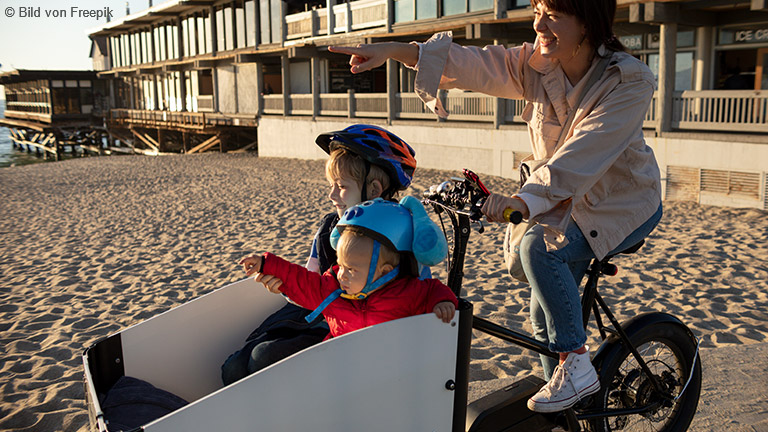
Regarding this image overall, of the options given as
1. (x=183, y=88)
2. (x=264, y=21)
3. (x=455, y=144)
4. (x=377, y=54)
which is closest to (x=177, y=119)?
(x=183, y=88)

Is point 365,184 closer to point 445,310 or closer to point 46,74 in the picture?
point 445,310

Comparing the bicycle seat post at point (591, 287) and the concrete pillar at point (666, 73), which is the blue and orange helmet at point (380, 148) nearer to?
the bicycle seat post at point (591, 287)

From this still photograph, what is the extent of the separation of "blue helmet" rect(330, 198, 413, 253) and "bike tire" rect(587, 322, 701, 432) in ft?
3.73

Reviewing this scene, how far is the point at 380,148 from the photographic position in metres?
2.77

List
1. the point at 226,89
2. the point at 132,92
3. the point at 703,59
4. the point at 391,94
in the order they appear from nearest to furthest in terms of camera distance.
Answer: the point at 703,59 → the point at 391,94 → the point at 226,89 → the point at 132,92

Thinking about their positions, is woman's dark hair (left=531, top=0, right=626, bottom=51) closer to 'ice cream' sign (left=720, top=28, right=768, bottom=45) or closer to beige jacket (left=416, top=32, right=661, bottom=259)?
beige jacket (left=416, top=32, right=661, bottom=259)

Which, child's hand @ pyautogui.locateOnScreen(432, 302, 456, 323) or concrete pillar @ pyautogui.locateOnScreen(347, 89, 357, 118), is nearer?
child's hand @ pyautogui.locateOnScreen(432, 302, 456, 323)

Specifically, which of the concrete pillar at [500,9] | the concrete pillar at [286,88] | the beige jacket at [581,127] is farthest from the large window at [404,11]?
the beige jacket at [581,127]

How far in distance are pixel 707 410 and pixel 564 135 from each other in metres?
1.97

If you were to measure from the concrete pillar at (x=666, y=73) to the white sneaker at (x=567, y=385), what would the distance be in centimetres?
1141

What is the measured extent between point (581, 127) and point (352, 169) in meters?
0.99

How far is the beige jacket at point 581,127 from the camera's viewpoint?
7.06 feet

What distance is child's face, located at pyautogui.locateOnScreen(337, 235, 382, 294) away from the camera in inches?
86.8

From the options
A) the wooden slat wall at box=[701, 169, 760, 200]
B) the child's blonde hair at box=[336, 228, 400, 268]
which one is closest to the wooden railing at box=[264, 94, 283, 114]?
the wooden slat wall at box=[701, 169, 760, 200]
